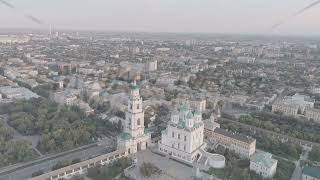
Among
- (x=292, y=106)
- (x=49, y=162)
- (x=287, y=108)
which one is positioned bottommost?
(x=49, y=162)

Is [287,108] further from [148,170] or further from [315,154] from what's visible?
[148,170]

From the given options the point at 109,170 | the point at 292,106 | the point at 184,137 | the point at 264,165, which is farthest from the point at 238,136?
the point at 292,106

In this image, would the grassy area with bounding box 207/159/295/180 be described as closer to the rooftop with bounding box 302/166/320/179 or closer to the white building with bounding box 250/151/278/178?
the white building with bounding box 250/151/278/178

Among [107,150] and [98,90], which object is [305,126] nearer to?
[107,150]

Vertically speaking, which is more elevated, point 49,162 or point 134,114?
point 134,114

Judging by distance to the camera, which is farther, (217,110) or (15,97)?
(15,97)

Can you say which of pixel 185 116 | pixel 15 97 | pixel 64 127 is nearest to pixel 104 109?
pixel 64 127

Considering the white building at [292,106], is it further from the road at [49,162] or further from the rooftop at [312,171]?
the road at [49,162]
